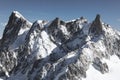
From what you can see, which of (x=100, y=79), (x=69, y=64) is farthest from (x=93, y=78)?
(x=69, y=64)

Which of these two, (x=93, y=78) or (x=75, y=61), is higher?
(x=75, y=61)

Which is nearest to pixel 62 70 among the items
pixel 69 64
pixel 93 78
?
pixel 69 64

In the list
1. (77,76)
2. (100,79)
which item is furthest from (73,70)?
(100,79)

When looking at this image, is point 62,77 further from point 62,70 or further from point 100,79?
point 100,79

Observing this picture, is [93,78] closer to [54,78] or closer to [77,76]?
[77,76]

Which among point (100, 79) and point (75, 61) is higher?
point (75, 61)
